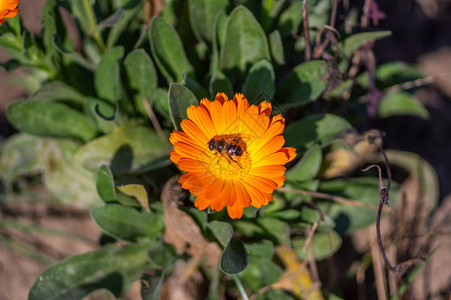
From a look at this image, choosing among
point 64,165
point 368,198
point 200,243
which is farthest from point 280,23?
point 64,165

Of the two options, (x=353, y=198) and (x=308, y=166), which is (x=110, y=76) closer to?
(x=308, y=166)

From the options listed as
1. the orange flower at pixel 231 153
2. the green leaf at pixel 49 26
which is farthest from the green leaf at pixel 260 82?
the green leaf at pixel 49 26

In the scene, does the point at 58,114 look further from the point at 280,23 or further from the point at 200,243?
the point at 280,23

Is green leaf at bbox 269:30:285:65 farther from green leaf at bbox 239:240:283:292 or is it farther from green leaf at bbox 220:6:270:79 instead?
green leaf at bbox 239:240:283:292

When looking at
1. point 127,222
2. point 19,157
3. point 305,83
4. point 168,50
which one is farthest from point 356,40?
point 19,157

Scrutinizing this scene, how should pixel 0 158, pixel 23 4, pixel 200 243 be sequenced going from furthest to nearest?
pixel 23 4, pixel 0 158, pixel 200 243
